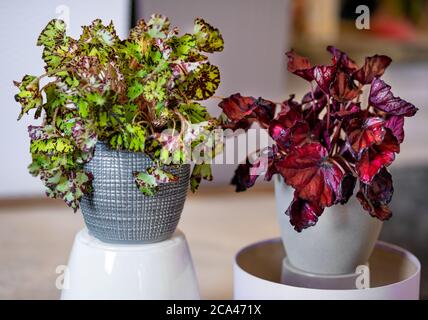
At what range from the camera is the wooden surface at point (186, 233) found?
113 cm

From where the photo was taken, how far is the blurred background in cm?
121

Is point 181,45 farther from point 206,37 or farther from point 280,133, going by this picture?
point 280,133

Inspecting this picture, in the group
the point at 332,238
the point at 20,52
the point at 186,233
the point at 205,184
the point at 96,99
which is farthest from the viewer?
the point at 205,184

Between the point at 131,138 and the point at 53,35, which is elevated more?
the point at 53,35

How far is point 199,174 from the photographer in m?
0.88

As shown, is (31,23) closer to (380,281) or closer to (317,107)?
(317,107)

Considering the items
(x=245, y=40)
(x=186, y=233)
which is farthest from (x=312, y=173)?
(x=245, y=40)

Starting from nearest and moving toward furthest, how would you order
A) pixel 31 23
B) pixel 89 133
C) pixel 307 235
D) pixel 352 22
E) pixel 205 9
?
pixel 89 133
pixel 307 235
pixel 31 23
pixel 205 9
pixel 352 22

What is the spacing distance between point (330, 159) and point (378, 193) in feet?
0.25

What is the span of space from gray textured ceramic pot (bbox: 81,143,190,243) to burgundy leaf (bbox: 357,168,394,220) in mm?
230

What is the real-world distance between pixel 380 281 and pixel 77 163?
18.9 inches

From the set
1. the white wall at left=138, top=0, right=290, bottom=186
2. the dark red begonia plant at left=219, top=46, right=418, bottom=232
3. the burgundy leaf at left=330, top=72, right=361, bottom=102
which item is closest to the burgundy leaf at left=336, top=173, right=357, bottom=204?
the dark red begonia plant at left=219, top=46, right=418, bottom=232
